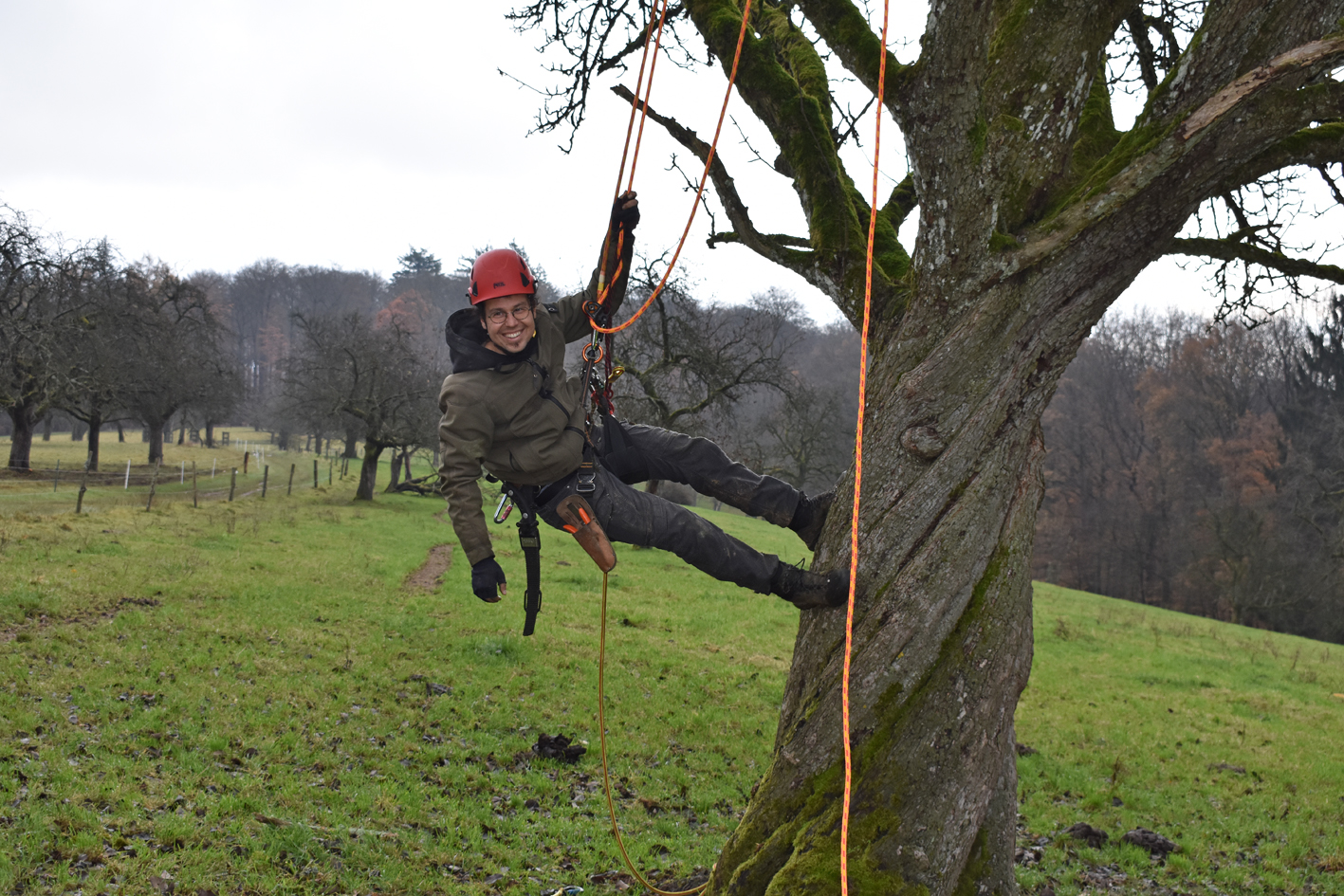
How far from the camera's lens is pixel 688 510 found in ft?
14.9

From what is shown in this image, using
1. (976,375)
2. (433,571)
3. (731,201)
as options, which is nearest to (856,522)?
(976,375)

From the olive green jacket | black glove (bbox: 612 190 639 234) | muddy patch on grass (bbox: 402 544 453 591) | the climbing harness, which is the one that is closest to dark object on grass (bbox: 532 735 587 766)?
the climbing harness

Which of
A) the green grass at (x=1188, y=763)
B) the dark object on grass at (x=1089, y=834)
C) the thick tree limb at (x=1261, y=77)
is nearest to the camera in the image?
the thick tree limb at (x=1261, y=77)

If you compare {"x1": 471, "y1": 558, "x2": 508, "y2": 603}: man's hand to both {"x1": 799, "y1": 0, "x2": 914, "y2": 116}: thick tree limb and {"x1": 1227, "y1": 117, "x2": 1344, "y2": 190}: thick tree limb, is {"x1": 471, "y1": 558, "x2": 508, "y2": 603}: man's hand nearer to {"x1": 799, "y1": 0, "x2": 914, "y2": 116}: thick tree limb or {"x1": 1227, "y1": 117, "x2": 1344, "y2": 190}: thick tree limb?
{"x1": 799, "y1": 0, "x2": 914, "y2": 116}: thick tree limb

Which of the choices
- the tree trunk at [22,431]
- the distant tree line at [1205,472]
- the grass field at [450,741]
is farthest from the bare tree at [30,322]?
the distant tree line at [1205,472]

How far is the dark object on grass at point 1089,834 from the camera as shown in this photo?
22.3 ft

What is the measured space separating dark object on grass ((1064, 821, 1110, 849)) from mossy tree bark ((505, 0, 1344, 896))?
3.63 m

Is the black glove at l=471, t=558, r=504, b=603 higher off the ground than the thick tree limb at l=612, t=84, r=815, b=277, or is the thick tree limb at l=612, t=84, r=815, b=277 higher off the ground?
the thick tree limb at l=612, t=84, r=815, b=277

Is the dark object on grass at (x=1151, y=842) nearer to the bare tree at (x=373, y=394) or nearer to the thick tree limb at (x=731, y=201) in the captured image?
the thick tree limb at (x=731, y=201)

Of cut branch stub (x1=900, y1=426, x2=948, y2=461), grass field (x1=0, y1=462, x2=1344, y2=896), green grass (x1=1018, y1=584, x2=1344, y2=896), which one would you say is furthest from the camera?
green grass (x1=1018, y1=584, x2=1344, y2=896)

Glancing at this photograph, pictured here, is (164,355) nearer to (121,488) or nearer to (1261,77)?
(121,488)

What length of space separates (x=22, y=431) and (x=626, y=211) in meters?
36.9

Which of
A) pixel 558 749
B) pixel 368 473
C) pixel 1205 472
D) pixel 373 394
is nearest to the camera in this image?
pixel 558 749

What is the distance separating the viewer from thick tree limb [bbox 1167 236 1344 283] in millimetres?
5664
